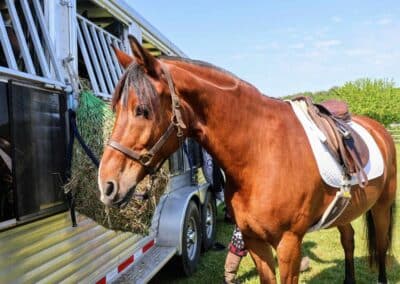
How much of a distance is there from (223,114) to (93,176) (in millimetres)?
945

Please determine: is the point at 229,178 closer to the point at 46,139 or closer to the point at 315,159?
the point at 315,159

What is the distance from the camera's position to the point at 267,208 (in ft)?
7.66

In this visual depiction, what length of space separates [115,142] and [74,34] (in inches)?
54.6

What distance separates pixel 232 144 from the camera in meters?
2.30

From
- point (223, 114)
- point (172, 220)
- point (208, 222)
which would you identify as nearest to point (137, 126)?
point (223, 114)

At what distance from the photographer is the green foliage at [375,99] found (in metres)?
43.8

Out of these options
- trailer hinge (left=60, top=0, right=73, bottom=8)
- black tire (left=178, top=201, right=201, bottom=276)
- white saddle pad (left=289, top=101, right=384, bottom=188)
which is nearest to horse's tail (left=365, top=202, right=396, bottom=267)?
white saddle pad (left=289, top=101, right=384, bottom=188)

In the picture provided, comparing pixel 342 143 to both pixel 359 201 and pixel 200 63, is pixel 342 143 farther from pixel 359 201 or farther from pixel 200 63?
pixel 200 63

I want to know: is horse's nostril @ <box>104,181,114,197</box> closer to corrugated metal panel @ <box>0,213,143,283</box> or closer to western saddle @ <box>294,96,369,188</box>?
corrugated metal panel @ <box>0,213,143,283</box>

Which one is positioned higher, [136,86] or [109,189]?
[136,86]

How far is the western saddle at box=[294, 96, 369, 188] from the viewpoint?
270 cm

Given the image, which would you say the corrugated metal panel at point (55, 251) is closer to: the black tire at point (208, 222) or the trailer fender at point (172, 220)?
the trailer fender at point (172, 220)

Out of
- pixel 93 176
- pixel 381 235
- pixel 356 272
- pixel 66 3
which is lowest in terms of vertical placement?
pixel 356 272

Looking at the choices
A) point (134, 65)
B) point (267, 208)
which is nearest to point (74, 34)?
point (134, 65)
